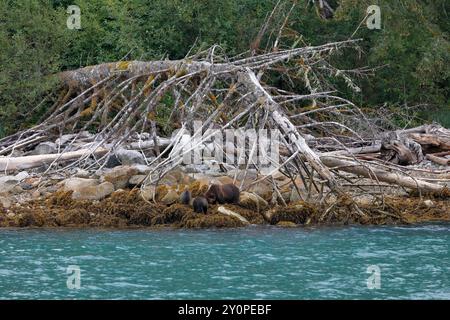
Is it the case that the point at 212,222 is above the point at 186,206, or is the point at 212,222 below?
below

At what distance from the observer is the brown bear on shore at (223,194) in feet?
56.6

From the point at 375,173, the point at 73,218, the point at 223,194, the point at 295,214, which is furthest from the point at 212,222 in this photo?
the point at 375,173

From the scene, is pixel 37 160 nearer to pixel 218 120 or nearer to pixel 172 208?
pixel 218 120

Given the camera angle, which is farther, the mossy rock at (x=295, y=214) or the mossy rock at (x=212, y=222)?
the mossy rock at (x=295, y=214)

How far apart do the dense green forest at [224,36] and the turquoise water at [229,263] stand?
792cm

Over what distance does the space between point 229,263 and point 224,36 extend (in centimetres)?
1289

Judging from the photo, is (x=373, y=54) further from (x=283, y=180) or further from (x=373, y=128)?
(x=283, y=180)

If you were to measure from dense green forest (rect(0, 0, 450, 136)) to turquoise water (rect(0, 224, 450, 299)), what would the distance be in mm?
7920

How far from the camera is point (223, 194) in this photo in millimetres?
17250

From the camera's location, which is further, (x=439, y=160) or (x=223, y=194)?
(x=439, y=160)

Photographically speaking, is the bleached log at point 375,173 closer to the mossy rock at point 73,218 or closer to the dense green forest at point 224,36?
the mossy rock at point 73,218

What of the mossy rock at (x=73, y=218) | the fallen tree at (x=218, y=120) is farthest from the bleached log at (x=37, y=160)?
the mossy rock at (x=73, y=218)

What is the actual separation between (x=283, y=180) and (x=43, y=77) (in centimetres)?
709

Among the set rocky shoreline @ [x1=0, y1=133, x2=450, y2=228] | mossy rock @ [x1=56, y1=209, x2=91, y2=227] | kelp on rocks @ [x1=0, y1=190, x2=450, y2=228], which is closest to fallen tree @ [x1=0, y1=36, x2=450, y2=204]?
rocky shoreline @ [x1=0, y1=133, x2=450, y2=228]
